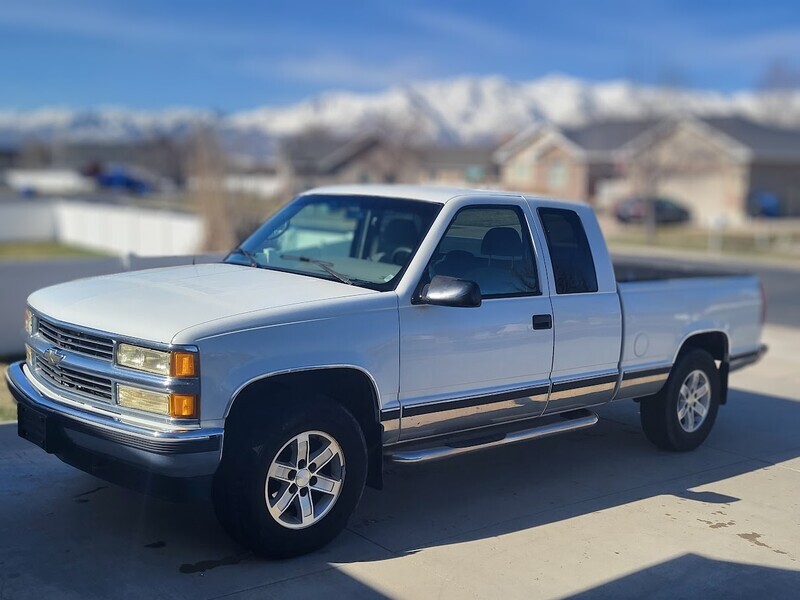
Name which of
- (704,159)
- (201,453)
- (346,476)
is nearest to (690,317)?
(346,476)

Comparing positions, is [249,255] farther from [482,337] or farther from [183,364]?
[183,364]

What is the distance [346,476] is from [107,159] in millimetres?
148793

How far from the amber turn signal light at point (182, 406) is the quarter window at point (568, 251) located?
2.61 meters

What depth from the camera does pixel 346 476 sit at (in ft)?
16.9

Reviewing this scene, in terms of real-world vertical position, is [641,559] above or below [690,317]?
below

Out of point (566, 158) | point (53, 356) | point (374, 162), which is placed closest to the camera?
point (53, 356)

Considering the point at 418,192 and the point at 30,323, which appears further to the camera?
the point at 418,192

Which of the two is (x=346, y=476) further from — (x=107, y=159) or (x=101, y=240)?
(x=107, y=159)

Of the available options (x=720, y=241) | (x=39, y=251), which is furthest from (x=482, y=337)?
(x=39, y=251)

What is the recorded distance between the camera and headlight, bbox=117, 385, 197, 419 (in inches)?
179

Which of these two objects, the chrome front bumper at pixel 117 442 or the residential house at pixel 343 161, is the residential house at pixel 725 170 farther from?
the chrome front bumper at pixel 117 442

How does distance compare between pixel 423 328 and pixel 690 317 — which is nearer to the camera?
pixel 423 328

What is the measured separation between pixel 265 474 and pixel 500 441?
1624mm

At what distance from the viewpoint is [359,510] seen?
586cm
